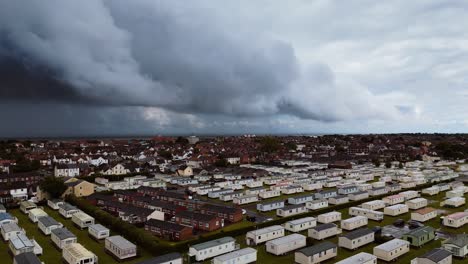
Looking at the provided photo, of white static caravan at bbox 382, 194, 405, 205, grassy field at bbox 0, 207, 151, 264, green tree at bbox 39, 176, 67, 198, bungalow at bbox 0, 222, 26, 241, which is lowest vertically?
grassy field at bbox 0, 207, 151, 264

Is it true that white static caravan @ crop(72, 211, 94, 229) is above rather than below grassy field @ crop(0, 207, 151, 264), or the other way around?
above

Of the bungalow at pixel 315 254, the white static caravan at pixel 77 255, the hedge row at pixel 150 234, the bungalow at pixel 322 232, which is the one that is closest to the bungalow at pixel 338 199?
the hedge row at pixel 150 234

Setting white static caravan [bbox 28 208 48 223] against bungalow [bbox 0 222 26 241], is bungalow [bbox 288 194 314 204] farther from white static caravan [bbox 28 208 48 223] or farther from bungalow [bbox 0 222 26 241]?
bungalow [bbox 0 222 26 241]

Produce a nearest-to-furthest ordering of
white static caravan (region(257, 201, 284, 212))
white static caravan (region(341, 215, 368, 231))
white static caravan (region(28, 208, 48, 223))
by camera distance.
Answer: white static caravan (region(341, 215, 368, 231)), white static caravan (region(28, 208, 48, 223)), white static caravan (region(257, 201, 284, 212))

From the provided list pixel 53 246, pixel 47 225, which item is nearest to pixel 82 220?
pixel 47 225

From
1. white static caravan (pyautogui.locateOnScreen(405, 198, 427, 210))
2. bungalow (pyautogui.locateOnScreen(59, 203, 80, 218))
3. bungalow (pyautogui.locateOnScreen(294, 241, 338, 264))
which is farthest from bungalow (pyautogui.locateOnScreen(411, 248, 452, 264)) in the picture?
bungalow (pyautogui.locateOnScreen(59, 203, 80, 218))

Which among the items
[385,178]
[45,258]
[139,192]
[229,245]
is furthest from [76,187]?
[385,178]
